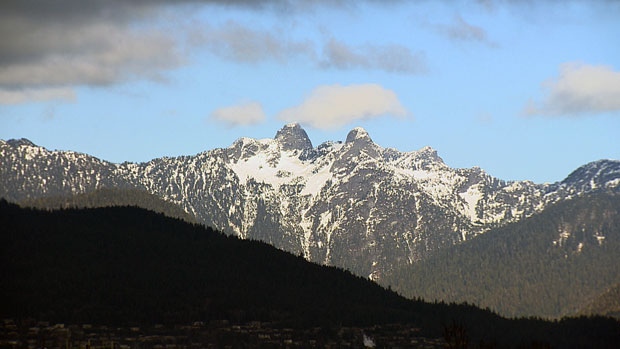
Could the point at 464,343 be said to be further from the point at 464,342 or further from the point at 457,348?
the point at 457,348

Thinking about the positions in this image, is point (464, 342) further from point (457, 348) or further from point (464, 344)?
point (457, 348)

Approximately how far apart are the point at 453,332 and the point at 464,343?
9.53 meters

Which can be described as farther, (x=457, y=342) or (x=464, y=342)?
(x=464, y=342)

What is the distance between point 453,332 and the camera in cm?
17325

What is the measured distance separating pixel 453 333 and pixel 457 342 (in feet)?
22.2

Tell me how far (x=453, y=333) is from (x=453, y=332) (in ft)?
1.02

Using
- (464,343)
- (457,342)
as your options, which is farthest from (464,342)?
(457,342)

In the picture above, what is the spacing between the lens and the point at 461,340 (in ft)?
568

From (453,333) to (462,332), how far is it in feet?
5.88

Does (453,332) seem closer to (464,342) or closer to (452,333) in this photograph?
(452,333)

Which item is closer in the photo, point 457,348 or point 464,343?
point 457,348

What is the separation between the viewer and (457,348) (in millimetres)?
164000

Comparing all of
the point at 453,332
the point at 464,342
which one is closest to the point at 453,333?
the point at 453,332

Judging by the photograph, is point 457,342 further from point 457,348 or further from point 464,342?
point 464,342
